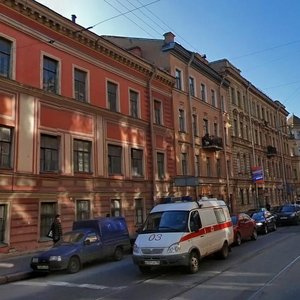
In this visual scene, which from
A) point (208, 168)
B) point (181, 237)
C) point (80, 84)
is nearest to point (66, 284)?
point (181, 237)

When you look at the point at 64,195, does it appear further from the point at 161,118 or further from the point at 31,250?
the point at 161,118

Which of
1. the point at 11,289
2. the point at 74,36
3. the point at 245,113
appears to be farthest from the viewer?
the point at 245,113

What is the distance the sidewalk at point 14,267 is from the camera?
1246 centimetres

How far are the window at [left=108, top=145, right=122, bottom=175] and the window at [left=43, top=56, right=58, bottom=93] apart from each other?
5.22m

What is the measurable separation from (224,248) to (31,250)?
342 inches

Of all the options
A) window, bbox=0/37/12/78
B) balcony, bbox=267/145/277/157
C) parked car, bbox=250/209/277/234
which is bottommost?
parked car, bbox=250/209/277/234

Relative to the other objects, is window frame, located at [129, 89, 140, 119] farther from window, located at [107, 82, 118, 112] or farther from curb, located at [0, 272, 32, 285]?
curb, located at [0, 272, 32, 285]

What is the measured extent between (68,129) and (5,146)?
3.97 meters

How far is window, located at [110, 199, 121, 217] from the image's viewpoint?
23456mm

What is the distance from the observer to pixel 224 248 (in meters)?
14.3

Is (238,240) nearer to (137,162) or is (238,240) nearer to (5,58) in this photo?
(137,162)

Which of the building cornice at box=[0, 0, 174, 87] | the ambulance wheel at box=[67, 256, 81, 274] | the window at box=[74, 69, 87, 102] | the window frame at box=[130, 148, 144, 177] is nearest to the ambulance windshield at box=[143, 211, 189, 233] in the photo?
the ambulance wheel at box=[67, 256, 81, 274]

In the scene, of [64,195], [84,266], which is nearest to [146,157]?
[64,195]

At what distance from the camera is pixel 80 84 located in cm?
2259
